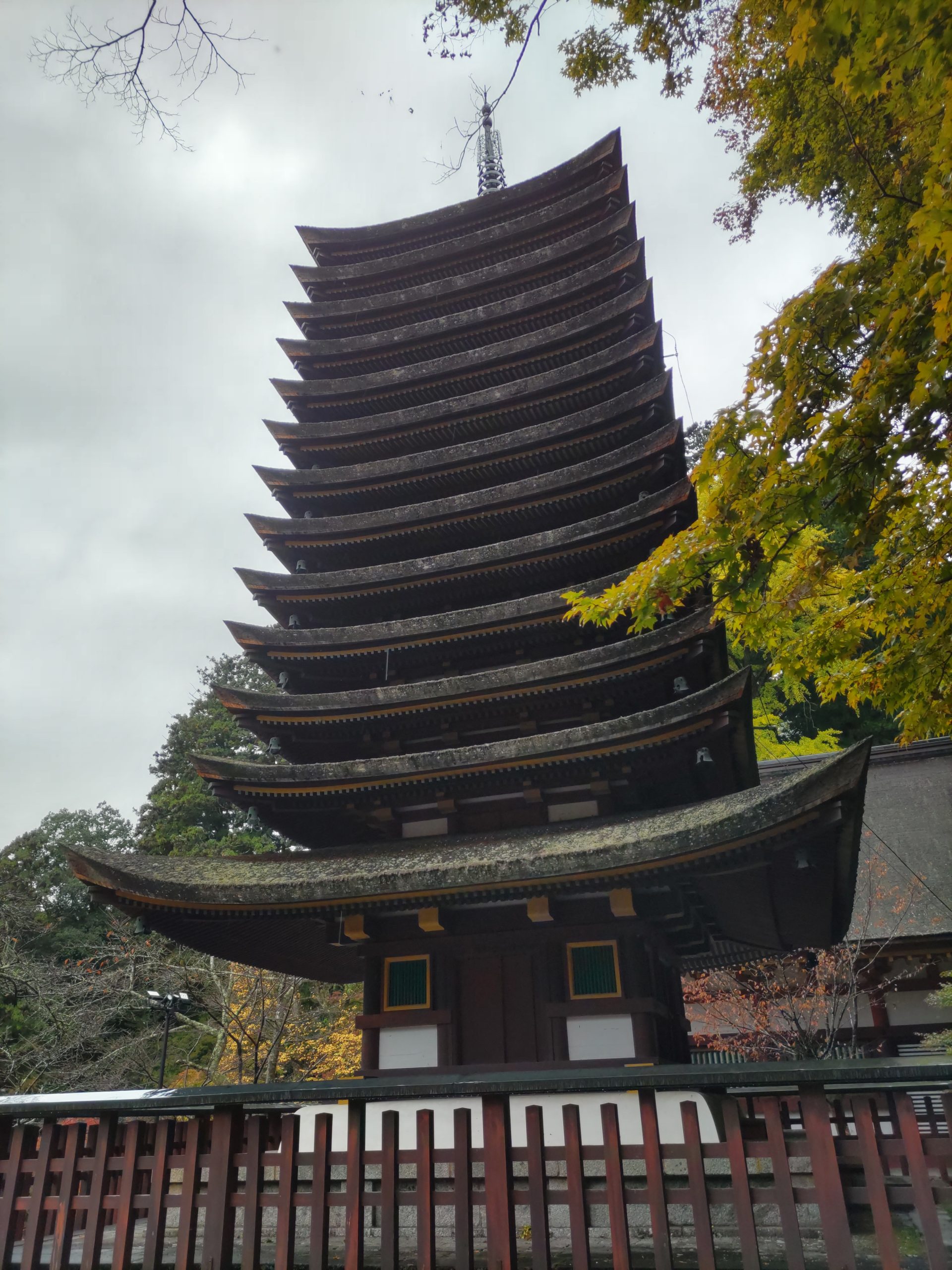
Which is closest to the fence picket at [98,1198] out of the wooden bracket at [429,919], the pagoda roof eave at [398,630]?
the wooden bracket at [429,919]

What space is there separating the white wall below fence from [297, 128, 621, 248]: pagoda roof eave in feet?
50.5

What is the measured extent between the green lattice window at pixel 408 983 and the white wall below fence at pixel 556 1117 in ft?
3.66

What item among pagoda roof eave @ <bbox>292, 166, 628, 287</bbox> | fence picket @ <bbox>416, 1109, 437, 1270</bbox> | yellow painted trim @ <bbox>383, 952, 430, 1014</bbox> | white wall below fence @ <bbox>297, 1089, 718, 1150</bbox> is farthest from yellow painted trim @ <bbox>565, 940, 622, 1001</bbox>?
pagoda roof eave @ <bbox>292, 166, 628, 287</bbox>

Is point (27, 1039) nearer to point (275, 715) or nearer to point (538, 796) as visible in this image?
point (275, 715)

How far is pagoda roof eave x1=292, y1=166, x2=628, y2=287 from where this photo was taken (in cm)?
1529

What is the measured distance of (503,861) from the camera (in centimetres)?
821

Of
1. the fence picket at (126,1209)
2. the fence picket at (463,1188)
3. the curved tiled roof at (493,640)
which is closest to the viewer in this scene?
the fence picket at (463,1188)

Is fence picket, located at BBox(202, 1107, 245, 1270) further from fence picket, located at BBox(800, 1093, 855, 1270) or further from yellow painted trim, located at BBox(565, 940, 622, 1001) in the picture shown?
yellow painted trim, located at BBox(565, 940, 622, 1001)

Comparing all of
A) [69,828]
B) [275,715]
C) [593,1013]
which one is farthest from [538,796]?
[69,828]

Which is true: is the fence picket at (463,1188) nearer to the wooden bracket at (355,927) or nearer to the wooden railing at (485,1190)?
the wooden railing at (485,1190)

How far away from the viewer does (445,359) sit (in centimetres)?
1445

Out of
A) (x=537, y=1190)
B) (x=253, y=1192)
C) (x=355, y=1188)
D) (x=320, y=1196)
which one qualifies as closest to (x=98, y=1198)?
(x=253, y=1192)

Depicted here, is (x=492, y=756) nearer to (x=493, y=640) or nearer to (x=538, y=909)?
(x=538, y=909)

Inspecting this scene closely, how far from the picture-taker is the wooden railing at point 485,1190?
12.8ft
